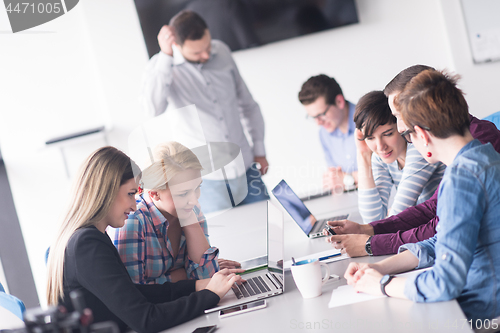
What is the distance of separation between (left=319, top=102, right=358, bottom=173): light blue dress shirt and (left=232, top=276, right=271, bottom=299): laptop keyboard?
4.66 feet

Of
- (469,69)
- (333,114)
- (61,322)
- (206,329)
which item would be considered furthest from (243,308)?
(469,69)

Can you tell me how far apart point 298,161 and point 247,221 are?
1.81 m

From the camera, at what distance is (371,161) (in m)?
1.77

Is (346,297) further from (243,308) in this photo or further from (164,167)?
(164,167)

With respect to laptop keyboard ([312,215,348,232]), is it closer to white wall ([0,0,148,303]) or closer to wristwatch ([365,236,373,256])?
wristwatch ([365,236,373,256])

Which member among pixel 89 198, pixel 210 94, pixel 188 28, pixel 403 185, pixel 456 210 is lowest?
pixel 403 185

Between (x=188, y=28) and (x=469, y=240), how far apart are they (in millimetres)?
2338

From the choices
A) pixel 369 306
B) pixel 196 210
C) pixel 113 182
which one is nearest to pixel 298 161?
pixel 196 210

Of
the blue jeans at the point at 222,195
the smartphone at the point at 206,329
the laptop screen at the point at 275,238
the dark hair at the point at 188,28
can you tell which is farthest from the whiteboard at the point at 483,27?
the smartphone at the point at 206,329

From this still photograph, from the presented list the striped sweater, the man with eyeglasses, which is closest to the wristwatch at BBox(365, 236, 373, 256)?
the striped sweater

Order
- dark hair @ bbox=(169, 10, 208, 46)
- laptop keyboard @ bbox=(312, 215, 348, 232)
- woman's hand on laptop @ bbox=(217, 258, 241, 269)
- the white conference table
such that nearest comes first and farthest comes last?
1. the white conference table
2. woman's hand on laptop @ bbox=(217, 258, 241, 269)
3. laptop keyboard @ bbox=(312, 215, 348, 232)
4. dark hair @ bbox=(169, 10, 208, 46)

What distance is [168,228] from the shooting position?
4.92 feet

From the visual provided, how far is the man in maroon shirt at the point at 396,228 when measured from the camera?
1.20 m

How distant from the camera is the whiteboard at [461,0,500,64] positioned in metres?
3.43
